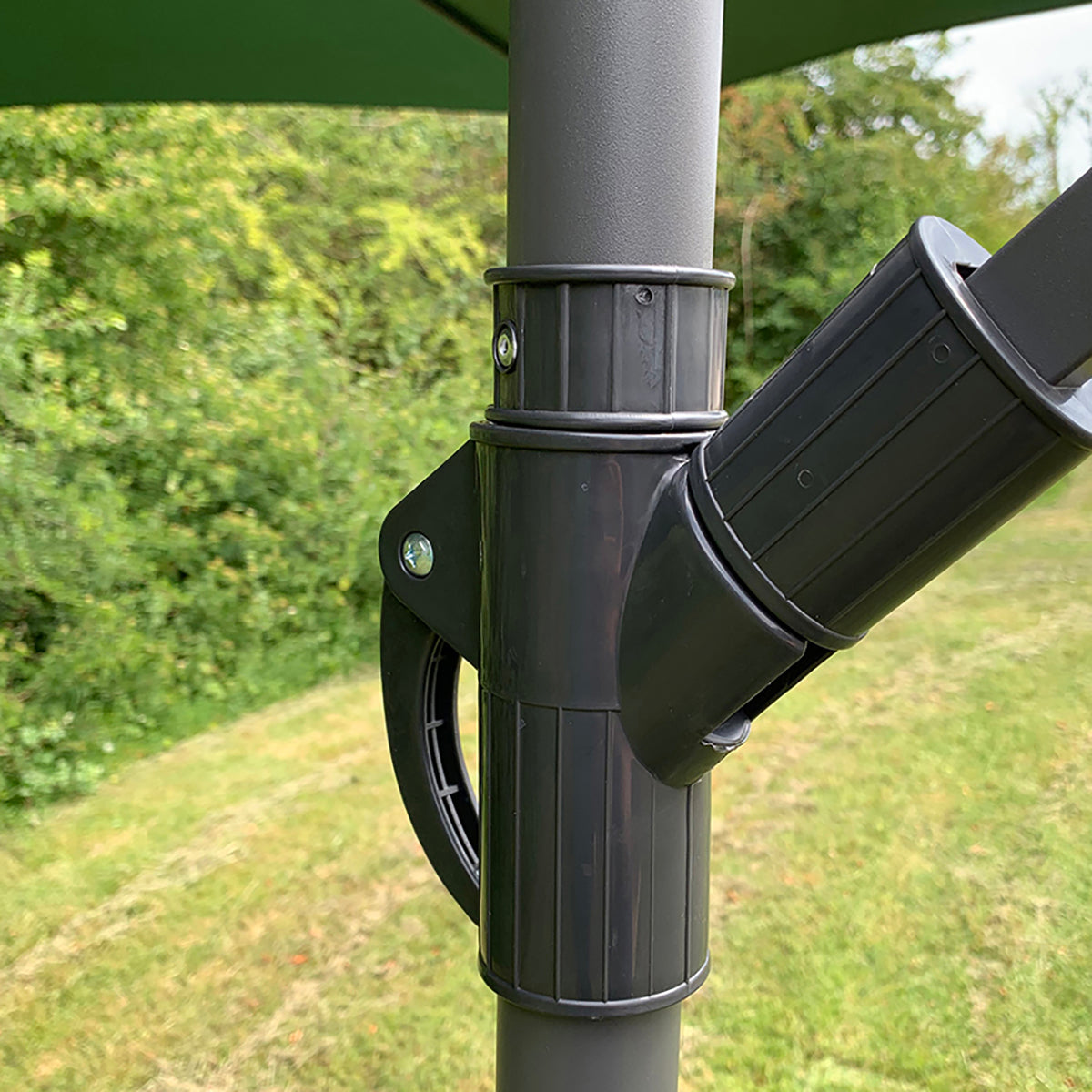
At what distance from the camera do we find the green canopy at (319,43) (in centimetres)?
168

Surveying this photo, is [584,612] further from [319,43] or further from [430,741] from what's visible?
[319,43]

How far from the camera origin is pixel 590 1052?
39.0 inches

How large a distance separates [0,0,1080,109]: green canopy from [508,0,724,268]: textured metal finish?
0.65 m

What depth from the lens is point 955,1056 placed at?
3.00 metres

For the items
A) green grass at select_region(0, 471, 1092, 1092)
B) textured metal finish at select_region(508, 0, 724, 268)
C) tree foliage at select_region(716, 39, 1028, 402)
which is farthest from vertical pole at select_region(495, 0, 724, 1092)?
tree foliage at select_region(716, 39, 1028, 402)

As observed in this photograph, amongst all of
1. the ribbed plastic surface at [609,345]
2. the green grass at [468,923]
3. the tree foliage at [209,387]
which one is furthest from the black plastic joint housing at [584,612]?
the tree foliage at [209,387]

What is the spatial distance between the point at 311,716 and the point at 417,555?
4.34 meters

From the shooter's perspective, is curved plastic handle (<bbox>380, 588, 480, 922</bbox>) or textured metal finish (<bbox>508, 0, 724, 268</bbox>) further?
curved plastic handle (<bbox>380, 588, 480, 922</bbox>)

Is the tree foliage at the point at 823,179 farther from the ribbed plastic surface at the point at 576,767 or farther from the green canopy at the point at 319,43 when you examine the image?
the ribbed plastic surface at the point at 576,767

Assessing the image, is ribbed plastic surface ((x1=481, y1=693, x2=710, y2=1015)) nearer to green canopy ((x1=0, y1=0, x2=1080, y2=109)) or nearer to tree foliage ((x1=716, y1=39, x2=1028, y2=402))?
green canopy ((x1=0, y1=0, x2=1080, y2=109))

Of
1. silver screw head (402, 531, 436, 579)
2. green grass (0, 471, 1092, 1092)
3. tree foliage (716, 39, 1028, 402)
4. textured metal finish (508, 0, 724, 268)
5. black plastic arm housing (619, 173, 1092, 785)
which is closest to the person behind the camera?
black plastic arm housing (619, 173, 1092, 785)

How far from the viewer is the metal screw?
94cm

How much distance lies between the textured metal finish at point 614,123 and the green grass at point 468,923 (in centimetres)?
259

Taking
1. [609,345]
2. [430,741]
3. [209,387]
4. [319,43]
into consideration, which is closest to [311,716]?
[209,387]
